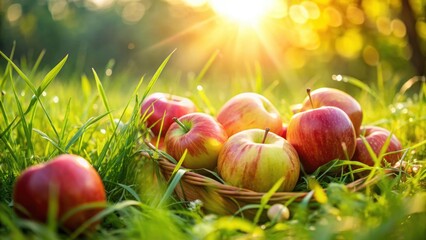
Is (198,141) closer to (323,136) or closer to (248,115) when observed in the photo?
(248,115)

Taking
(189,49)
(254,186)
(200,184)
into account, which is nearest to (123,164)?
(200,184)

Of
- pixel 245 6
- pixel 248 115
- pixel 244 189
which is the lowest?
pixel 244 189

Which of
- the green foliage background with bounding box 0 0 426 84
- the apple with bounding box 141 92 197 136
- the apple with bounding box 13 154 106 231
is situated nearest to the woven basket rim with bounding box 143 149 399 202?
the apple with bounding box 13 154 106 231

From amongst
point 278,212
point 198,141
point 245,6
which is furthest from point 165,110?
point 245,6

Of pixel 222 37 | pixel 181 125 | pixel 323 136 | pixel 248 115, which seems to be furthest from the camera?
pixel 222 37

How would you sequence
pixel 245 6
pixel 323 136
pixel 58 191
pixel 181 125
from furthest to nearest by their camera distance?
pixel 245 6, pixel 181 125, pixel 323 136, pixel 58 191

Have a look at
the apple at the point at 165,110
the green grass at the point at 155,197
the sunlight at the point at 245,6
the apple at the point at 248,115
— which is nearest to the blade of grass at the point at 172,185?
the green grass at the point at 155,197

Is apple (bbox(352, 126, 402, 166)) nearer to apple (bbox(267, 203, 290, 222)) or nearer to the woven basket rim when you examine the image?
the woven basket rim

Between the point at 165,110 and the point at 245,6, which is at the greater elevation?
the point at 245,6

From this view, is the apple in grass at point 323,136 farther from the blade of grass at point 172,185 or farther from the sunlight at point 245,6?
the sunlight at point 245,6
